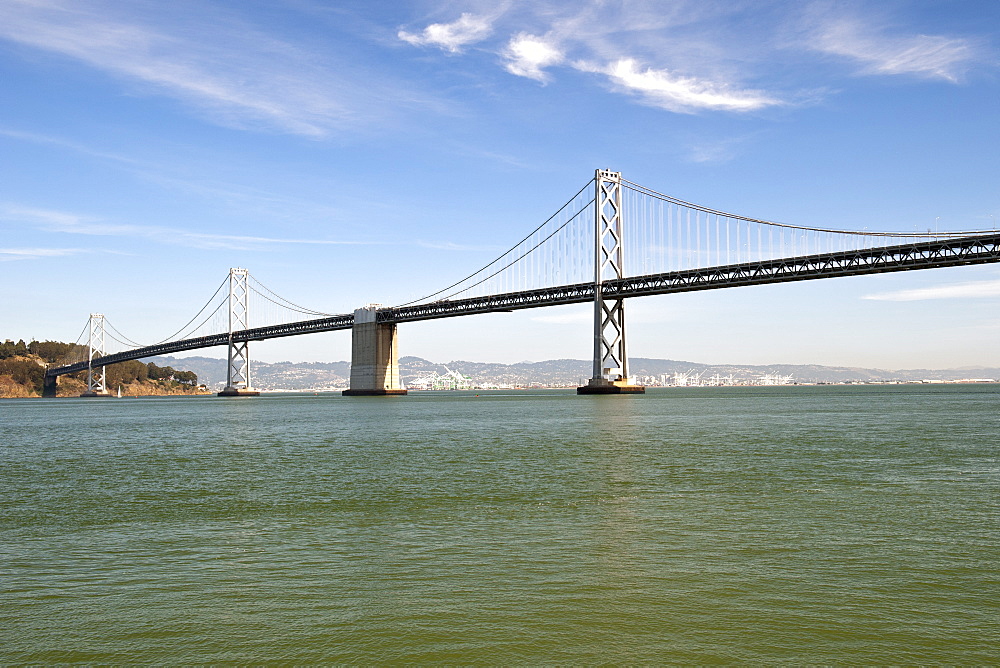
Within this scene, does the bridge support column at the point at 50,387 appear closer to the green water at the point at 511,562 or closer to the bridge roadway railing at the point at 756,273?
the bridge roadway railing at the point at 756,273

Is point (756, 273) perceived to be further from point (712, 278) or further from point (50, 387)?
point (50, 387)

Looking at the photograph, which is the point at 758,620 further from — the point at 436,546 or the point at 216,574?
the point at 216,574

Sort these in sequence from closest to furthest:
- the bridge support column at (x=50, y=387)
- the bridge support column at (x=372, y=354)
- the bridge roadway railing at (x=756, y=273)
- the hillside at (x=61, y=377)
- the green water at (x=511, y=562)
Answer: the green water at (x=511, y=562) < the bridge roadway railing at (x=756, y=273) < the bridge support column at (x=372, y=354) < the bridge support column at (x=50, y=387) < the hillside at (x=61, y=377)

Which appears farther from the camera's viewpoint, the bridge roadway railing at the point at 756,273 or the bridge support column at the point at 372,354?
the bridge support column at the point at 372,354

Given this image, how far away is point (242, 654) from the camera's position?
5.77 m

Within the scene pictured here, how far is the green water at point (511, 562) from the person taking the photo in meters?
5.94

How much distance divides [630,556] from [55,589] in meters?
5.50

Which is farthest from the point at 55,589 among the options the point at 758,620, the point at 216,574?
the point at 758,620

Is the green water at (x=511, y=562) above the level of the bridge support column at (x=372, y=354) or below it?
below

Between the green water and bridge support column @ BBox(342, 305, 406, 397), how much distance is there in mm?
72250

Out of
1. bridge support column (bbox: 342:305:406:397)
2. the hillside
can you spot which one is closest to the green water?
bridge support column (bbox: 342:305:406:397)

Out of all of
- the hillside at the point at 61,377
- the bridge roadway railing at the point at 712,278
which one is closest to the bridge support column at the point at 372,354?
the bridge roadway railing at the point at 712,278

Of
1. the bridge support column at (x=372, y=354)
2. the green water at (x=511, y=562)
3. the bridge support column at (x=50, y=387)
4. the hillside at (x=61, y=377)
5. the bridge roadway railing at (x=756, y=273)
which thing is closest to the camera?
the green water at (x=511, y=562)

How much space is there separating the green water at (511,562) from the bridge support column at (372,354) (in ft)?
237
